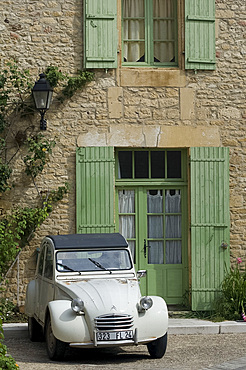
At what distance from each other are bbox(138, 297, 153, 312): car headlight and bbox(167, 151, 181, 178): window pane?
402 centimetres

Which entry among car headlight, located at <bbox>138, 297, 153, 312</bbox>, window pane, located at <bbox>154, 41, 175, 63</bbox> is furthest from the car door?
window pane, located at <bbox>154, 41, 175, 63</bbox>

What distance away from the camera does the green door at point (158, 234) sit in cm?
1114

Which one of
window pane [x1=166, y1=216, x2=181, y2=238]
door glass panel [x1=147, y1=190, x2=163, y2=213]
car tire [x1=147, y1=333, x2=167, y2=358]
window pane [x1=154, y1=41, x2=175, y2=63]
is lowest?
car tire [x1=147, y1=333, x2=167, y2=358]

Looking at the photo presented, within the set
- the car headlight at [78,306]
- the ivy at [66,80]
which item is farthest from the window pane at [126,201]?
the car headlight at [78,306]

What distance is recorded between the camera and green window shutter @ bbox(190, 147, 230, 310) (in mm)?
10922

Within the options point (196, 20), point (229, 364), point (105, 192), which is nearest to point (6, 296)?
point (105, 192)

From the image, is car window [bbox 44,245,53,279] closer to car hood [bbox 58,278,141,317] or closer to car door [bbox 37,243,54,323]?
car door [bbox 37,243,54,323]

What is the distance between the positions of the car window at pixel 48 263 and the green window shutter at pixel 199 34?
4197mm

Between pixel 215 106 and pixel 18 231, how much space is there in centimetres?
390

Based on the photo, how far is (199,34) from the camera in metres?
11.2

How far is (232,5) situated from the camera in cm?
1133

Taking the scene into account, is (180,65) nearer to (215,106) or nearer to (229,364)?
(215,106)

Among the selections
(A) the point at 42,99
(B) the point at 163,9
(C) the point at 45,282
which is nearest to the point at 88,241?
(C) the point at 45,282

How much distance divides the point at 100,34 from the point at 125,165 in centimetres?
222
